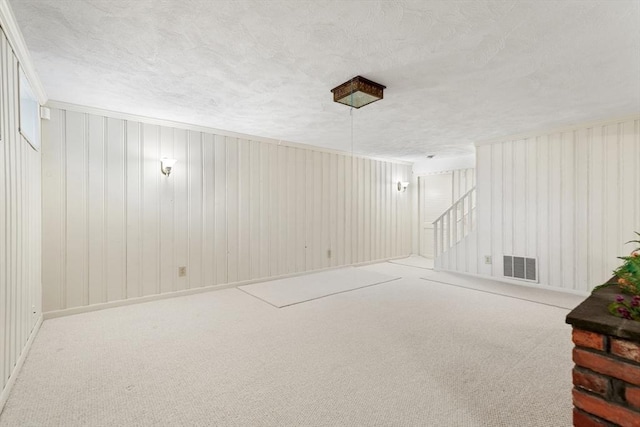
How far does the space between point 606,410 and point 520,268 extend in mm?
4225

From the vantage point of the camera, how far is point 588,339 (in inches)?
46.0

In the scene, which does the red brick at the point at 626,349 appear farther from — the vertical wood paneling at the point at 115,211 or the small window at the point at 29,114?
the vertical wood paneling at the point at 115,211

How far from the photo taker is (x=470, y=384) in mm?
2029

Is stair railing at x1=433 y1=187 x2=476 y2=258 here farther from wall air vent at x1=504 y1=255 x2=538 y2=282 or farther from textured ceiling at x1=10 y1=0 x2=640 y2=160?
textured ceiling at x1=10 y1=0 x2=640 y2=160

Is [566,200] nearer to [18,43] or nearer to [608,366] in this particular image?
[608,366]

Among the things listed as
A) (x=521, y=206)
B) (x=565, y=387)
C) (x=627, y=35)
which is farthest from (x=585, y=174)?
(x=565, y=387)

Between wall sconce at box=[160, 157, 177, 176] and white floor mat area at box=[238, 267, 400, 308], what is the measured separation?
197 cm

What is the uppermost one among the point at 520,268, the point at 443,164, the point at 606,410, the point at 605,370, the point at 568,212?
the point at 443,164

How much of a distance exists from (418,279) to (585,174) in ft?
9.02

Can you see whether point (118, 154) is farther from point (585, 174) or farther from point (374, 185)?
point (585, 174)

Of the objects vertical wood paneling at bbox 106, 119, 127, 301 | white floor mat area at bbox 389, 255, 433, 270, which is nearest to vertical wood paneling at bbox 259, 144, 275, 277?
vertical wood paneling at bbox 106, 119, 127, 301

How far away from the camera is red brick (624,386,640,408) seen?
3.49 feet

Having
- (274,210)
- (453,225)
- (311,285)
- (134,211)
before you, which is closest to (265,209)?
(274,210)

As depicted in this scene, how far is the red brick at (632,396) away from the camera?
106 cm
